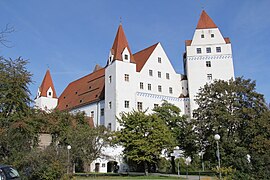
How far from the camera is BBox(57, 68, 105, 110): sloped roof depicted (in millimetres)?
54006

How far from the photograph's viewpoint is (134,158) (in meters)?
30.5

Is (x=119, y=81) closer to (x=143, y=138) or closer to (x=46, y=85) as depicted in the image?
(x=143, y=138)

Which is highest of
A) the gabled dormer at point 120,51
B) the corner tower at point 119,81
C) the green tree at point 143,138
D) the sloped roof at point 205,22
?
the sloped roof at point 205,22

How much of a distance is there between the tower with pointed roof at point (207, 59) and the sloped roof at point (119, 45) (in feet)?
34.8

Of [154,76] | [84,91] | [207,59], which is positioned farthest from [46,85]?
[207,59]

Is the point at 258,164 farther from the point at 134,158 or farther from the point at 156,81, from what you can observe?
the point at 156,81

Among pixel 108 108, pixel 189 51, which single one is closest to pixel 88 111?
pixel 108 108

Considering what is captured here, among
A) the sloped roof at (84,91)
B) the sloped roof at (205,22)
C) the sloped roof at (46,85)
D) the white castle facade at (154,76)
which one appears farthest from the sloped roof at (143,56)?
the sloped roof at (46,85)

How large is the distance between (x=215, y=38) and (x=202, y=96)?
69.4 feet

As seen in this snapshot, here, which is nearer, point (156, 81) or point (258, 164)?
point (258, 164)

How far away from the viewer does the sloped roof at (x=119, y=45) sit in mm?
47750

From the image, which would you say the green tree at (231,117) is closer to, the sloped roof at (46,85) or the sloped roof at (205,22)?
the sloped roof at (205,22)

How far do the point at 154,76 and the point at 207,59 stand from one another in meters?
9.34

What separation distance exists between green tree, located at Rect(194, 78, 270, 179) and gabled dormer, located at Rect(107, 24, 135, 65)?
1678 centimetres
